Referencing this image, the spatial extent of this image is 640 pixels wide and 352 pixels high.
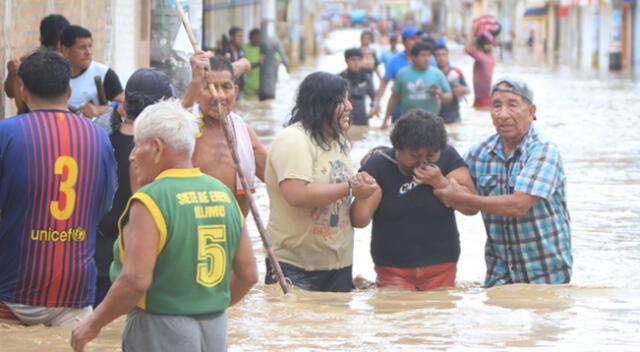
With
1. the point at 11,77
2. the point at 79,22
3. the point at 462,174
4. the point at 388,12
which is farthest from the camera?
the point at 388,12

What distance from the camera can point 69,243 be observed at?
5.12 meters

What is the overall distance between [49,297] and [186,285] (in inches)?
55.8

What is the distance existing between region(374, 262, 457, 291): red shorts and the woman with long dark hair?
303 mm

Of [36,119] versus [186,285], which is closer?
[186,285]

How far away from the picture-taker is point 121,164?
5848 millimetres

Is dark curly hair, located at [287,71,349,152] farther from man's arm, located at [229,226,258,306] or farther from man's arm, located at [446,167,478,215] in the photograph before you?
man's arm, located at [229,226,258,306]

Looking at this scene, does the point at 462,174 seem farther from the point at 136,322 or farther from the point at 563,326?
the point at 136,322

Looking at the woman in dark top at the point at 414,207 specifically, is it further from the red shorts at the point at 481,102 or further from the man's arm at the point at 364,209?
the red shorts at the point at 481,102

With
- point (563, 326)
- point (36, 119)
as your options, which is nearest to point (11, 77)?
point (36, 119)

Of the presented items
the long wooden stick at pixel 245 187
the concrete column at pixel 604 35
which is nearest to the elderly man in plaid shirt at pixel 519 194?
the long wooden stick at pixel 245 187

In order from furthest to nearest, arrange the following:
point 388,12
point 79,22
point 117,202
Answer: point 388,12
point 79,22
point 117,202

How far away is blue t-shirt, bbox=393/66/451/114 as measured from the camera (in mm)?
14438

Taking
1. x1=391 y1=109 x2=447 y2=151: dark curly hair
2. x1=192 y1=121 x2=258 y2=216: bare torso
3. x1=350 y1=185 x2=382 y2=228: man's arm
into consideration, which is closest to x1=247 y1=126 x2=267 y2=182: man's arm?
x1=192 y1=121 x2=258 y2=216: bare torso

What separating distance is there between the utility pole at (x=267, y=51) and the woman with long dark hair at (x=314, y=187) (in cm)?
1850
